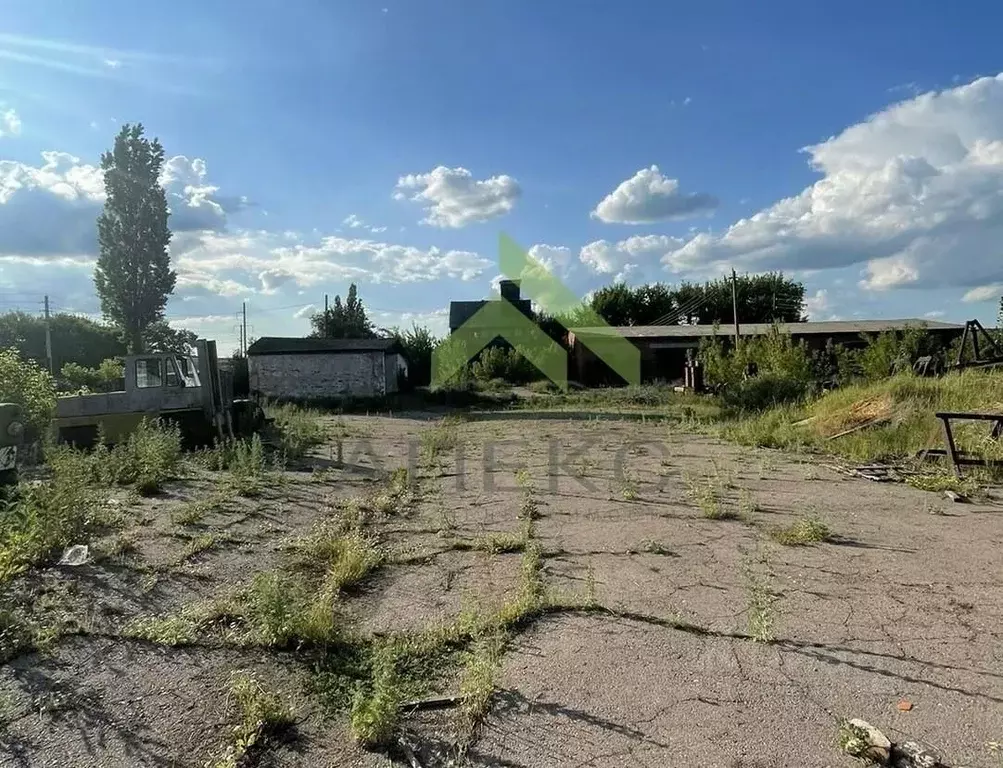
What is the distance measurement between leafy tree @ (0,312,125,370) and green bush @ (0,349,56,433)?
3368 cm

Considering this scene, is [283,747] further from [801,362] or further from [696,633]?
[801,362]

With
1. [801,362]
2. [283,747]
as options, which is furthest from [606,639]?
[801,362]

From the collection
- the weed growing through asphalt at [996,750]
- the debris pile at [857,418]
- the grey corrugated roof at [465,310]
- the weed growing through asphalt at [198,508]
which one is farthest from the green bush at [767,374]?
the grey corrugated roof at [465,310]

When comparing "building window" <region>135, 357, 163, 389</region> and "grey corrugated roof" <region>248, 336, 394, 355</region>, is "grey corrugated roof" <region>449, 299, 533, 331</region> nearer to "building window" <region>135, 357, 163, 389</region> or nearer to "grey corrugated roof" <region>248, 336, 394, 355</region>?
"grey corrugated roof" <region>248, 336, 394, 355</region>

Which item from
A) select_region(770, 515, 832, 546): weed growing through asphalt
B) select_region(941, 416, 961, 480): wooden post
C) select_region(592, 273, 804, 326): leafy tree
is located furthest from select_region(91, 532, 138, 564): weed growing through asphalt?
select_region(592, 273, 804, 326): leafy tree

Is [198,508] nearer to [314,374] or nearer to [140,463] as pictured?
[140,463]

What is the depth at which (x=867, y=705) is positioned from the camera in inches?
121

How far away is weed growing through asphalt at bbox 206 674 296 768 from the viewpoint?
2.73m

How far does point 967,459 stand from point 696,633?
702 centimetres

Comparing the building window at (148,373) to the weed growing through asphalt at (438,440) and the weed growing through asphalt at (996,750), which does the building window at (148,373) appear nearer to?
the weed growing through asphalt at (438,440)

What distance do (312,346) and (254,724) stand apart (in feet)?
94.7

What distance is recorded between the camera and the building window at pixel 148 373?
42.1 ft

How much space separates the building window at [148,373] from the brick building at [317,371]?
16716 mm

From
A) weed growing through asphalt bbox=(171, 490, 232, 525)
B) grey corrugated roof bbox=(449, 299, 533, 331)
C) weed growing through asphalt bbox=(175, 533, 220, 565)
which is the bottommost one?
weed growing through asphalt bbox=(175, 533, 220, 565)
